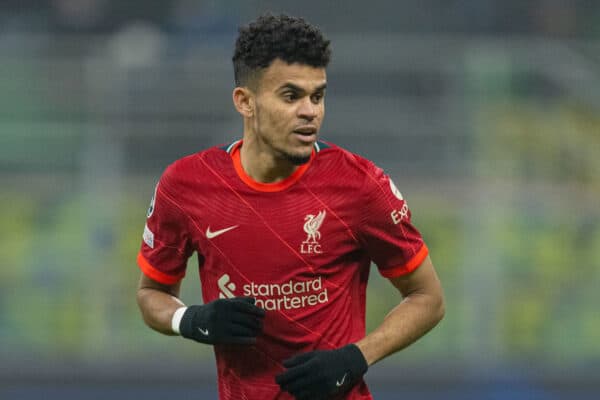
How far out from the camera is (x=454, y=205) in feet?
25.9

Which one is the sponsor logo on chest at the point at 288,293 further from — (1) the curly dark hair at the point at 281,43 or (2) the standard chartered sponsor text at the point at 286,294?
(1) the curly dark hair at the point at 281,43

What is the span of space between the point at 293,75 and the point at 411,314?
857 mm

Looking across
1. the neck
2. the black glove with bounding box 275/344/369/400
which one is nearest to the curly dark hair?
the neck

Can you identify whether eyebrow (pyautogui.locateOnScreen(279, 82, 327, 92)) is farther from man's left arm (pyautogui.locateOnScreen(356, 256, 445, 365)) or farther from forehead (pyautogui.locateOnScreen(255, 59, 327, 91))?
man's left arm (pyautogui.locateOnScreen(356, 256, 445, 365))

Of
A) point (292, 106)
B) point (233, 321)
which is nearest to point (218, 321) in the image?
point (233, 321)

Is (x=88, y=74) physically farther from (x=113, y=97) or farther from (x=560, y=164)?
(x=560, y=164)

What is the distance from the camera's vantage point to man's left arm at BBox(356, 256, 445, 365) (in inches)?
141

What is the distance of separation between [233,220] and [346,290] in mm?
428

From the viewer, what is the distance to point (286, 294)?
3574 millimetres

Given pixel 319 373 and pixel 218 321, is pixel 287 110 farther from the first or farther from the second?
pixel 319 373

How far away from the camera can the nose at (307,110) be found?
348 centimetres

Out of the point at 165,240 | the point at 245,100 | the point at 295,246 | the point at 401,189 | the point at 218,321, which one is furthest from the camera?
the point at 401,189

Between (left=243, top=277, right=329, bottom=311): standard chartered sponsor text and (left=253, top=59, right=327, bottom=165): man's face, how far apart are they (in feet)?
1.27

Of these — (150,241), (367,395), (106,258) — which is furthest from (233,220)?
(106,258)
